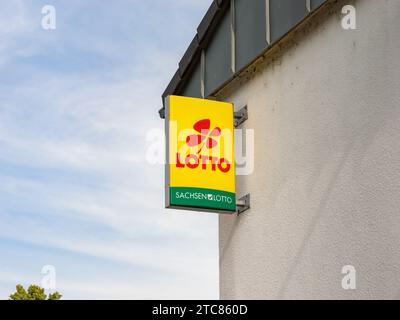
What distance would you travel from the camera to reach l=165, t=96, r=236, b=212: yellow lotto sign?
16000 millimetres

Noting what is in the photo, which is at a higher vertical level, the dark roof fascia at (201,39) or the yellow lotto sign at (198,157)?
the dark roof fascia at (201,39)

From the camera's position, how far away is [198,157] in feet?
53.8

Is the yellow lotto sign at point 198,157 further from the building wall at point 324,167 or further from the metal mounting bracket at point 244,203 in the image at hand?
the building wall at point 324,167

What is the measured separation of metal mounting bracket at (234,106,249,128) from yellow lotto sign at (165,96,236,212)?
662 millimetres

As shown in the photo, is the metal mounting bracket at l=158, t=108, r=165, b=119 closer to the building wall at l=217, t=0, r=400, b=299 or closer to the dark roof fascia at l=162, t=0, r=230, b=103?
the dark roof fascia at l=162, t=0, r=230, b=103

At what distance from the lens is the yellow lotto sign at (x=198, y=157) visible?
52.5 ft

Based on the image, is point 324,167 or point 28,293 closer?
point 324,167

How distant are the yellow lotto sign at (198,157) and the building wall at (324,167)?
64cm

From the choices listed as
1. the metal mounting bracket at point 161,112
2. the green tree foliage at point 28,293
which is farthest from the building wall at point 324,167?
the green tree foliage at point 28,293

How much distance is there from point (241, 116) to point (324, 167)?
357cm

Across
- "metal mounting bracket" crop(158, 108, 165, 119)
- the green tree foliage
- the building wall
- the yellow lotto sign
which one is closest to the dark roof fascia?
"metal mounting bracket" crop(158, 108, 165, 119)

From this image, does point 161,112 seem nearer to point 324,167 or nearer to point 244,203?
point 244,203

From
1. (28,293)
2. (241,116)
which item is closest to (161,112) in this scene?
(241,116)
